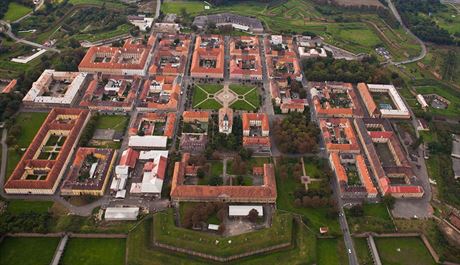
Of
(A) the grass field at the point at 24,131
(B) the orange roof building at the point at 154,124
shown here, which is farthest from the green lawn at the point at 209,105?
(A) the grass field at the point at 24,131

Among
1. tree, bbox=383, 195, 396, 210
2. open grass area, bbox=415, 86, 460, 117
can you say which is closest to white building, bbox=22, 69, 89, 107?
tree, bbox=383, 195, 396, 210

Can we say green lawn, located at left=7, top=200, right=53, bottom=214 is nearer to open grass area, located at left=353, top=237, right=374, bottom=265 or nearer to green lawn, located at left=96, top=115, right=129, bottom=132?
green lawn, located at left=96, top=115, right=129, bottom=132

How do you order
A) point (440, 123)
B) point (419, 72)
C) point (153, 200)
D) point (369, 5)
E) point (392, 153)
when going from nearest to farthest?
1. point (153, 200)
2. point (392, 153)
3. point (440, 123)
4. point (419, 72)
5. point (369, 5)

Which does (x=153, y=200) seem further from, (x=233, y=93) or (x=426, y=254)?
(x=426, y=254)

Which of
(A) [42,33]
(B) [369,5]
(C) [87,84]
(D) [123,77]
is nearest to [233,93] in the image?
(D) [123,77]

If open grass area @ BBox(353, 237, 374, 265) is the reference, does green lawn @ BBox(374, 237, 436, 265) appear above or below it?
below

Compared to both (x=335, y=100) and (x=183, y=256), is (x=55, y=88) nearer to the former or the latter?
(x=183, y=256)

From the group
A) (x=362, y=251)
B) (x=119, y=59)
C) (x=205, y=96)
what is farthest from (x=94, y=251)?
(x=119, y=59)
